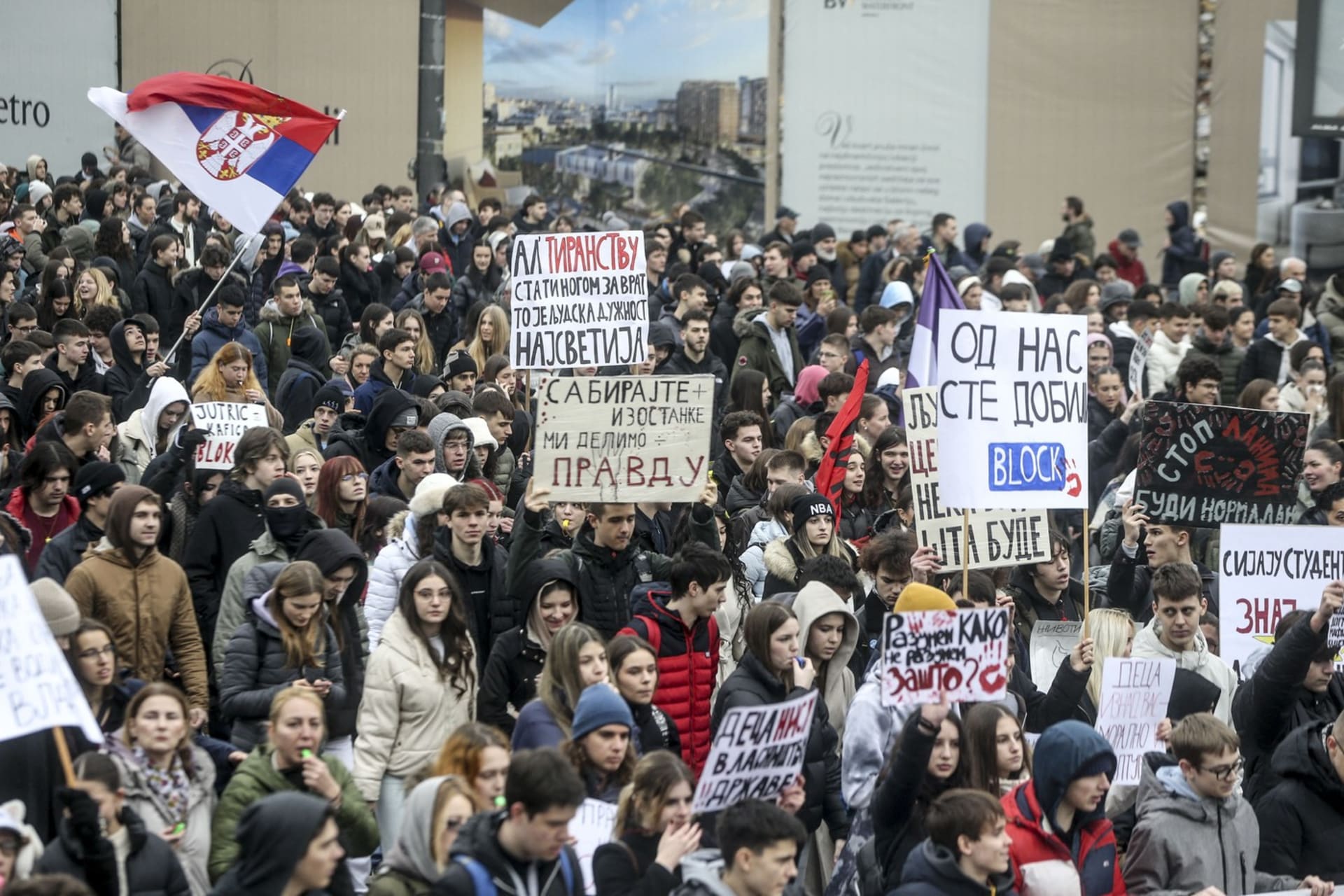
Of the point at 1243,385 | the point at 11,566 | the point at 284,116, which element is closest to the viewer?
the point at 11,566

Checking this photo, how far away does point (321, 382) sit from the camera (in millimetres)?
13125

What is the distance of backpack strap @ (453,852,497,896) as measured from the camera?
551 cm

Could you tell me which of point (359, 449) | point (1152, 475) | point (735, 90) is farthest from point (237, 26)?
point (1152, 475)

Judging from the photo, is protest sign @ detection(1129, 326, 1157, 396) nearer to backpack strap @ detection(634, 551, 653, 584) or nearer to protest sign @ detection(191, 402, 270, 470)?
backpack strap @ detection(634, 551, 653, 584)

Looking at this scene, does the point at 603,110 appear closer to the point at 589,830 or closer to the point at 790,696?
the point at 790,696

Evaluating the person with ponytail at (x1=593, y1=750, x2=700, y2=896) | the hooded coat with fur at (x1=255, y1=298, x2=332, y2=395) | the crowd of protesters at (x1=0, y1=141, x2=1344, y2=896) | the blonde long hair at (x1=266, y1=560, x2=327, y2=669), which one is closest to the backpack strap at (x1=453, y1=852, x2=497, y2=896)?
the crowd of protesters at (x1=0, y1=141, x2=1344, y2=896)

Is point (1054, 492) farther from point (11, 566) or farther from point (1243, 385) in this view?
point (1243, 385)

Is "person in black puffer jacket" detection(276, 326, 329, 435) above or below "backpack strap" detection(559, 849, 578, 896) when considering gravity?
above

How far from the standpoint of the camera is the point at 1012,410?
886 cm

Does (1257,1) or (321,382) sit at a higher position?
(1257,1)

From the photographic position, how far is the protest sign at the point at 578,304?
11.9m

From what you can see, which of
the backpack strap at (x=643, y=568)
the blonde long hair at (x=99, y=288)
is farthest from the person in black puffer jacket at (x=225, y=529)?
the blonde long hair at (x=99, y=288)

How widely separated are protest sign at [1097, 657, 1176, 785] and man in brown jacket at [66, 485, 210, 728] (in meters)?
3.45

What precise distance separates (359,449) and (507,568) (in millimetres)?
2423
